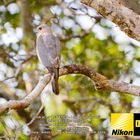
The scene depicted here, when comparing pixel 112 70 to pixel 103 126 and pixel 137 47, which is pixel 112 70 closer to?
pixel 137 47

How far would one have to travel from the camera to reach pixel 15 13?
381 cm

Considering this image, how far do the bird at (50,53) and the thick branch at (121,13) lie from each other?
481mm

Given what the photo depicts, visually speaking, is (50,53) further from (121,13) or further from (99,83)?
(121,13)

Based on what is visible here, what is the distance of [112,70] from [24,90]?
2.40 ft

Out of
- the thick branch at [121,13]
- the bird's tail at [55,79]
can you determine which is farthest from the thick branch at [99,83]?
the thick branch at [121,13]

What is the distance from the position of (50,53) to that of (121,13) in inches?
30.7

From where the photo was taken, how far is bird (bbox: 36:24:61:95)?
2.24 meters

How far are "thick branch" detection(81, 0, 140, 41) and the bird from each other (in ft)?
1.58

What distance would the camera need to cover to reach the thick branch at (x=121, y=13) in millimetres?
1794

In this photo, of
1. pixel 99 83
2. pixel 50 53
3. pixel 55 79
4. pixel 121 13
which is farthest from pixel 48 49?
pixel 121 13

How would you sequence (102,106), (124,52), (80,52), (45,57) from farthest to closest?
(80,52) → (124,52) → (102,106) → (45,57)

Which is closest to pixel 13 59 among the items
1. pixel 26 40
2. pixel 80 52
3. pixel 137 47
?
pixel 26 40

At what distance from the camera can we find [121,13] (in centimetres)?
180

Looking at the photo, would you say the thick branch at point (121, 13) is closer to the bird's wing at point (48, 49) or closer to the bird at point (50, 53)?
the bird at point (50, 53)
